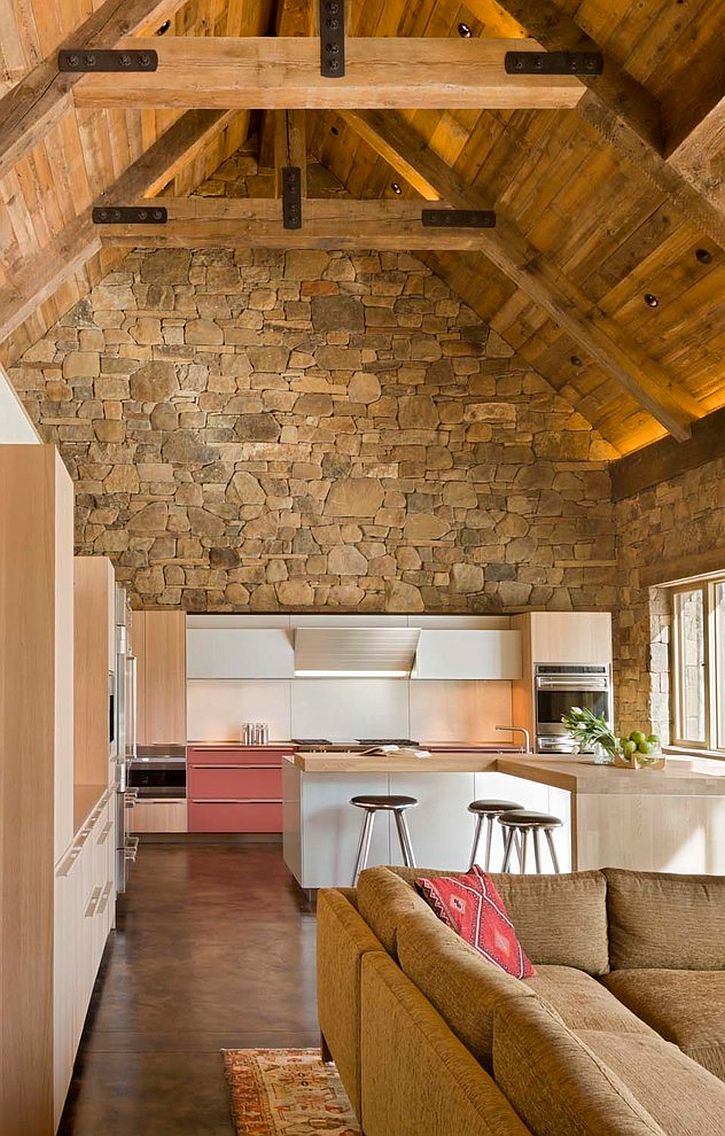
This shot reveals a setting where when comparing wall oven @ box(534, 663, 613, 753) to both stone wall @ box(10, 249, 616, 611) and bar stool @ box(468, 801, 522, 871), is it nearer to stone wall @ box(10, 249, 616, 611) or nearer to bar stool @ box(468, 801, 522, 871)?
stone wall @ box(10, 249, 616, 611)

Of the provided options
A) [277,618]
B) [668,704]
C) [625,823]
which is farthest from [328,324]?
[625,823]

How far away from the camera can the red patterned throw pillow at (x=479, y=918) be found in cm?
373

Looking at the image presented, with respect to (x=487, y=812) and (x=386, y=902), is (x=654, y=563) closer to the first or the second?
(x=487, y=812)

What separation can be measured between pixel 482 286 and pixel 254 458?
2578 mm

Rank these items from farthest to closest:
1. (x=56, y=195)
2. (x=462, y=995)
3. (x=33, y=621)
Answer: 1. (x=56, y=195)
2. (x=33, y=621)
3. (x=462, y=995)

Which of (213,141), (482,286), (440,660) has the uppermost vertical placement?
(213,141)

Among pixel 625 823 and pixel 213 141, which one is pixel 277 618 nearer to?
pixel 213 141

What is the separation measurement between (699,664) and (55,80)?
6.39 meters

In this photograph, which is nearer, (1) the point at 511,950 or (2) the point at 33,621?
(2) the point at 33,621

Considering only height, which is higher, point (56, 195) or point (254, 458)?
point (56, 195)

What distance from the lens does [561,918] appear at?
13.7 feet

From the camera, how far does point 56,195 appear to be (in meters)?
8.20

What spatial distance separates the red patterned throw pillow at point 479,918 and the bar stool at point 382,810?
296cm

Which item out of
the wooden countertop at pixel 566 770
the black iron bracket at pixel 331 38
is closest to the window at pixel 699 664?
the wooden countertop at pixel 566 770
